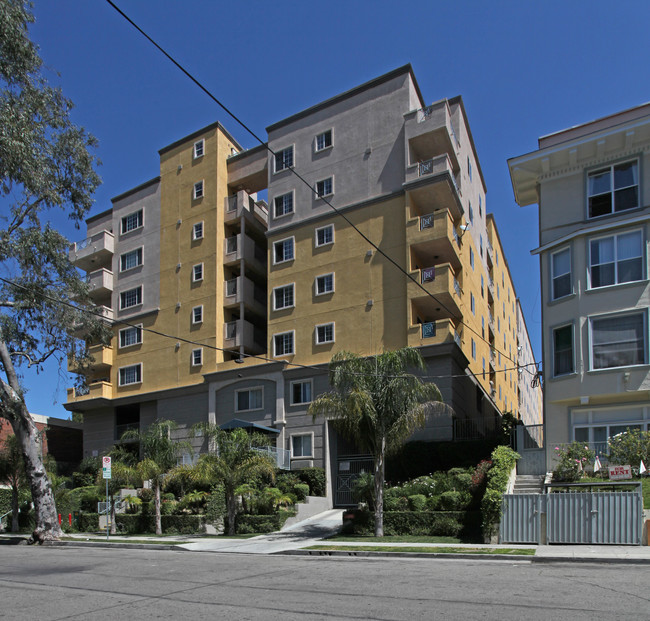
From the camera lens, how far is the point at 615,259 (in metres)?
25.7

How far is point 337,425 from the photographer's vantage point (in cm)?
2341

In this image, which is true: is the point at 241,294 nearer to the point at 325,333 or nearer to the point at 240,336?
the point at 240,336

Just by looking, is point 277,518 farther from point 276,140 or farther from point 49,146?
point 276,140

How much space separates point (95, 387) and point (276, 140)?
2041 cm

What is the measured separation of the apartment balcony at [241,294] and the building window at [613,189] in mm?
21013

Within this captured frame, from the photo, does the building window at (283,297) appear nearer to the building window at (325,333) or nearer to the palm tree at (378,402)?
the building window at (325,333)

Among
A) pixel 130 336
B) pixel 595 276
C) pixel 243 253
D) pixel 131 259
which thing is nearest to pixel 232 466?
pixel 595 276

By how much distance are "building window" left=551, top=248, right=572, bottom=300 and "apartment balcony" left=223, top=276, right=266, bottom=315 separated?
19367mm

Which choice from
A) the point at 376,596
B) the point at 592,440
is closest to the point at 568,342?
the point at 592,440

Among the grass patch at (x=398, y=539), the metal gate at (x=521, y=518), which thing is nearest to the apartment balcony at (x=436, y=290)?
the grass patch at (x=398, y=539)

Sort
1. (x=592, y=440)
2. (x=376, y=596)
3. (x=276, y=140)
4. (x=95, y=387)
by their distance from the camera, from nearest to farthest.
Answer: (x=376, y=596) < (x=592, y=440) < (x=276, y=140) < (x=95, y=387)

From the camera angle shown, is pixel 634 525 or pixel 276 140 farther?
pixel 276 140

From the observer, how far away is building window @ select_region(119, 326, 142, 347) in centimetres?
4491

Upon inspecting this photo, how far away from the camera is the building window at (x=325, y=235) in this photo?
3753cm
